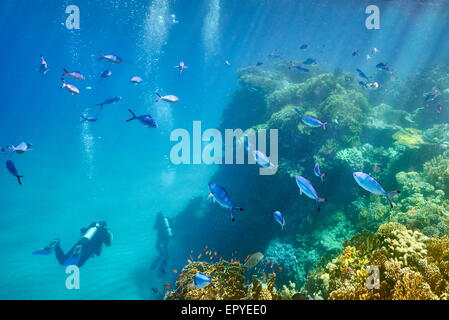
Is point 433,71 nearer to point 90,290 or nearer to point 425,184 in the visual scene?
point 425,184

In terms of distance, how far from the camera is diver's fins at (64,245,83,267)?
10.5 meters

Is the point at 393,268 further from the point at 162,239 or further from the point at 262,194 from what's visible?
the point at 162,239

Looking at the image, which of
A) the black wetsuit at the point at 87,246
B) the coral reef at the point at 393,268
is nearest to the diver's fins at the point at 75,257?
the black wetsuit at the point at 87,246

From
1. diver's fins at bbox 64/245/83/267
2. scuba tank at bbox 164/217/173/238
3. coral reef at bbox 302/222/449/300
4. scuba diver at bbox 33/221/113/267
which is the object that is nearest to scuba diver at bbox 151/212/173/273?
scuba tank at bbox 164/217/173/238

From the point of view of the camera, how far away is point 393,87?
15.0 m

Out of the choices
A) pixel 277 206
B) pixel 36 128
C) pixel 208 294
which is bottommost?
pixel 36 128

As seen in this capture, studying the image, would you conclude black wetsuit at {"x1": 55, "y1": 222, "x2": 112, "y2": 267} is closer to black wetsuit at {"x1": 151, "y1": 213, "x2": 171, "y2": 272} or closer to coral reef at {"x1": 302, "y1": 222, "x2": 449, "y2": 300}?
black wetsuit at {"x1": 151, "y1": 213, "x2": 171, "y2": 272}

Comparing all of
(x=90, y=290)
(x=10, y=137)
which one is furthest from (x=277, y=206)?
(x=10, y=137)

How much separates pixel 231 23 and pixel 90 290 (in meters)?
46.5

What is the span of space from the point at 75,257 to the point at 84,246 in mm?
616

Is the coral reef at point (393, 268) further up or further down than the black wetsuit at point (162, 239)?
further up

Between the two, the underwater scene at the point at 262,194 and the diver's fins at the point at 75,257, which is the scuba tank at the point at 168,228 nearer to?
the underwater scene at the point at 262,194

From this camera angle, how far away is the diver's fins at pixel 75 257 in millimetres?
10523

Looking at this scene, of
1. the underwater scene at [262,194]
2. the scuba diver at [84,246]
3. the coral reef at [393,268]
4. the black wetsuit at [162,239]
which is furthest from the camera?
the black wetsuit at [162,239]
